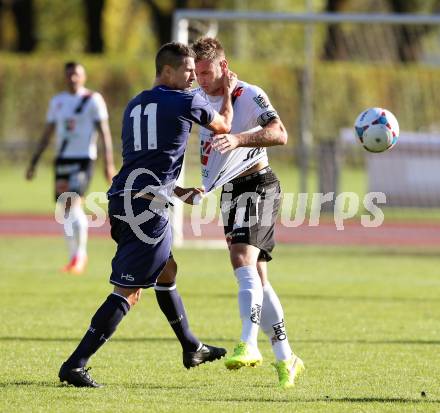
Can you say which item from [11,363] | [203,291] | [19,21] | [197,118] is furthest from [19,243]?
[19,21]

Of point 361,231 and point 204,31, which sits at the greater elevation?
point 204,31

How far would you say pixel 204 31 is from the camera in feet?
59.8

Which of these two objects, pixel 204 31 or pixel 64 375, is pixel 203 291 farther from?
pixel 204 31

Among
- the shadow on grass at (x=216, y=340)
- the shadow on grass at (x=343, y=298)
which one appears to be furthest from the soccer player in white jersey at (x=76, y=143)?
the shadow on grass at (x=216, y=340)

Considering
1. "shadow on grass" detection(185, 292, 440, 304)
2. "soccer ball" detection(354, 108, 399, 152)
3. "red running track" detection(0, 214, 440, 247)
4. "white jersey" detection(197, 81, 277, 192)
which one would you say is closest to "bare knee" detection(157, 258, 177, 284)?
"white jersey" detection(197, 81, 277, 192)

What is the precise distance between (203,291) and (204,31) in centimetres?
710

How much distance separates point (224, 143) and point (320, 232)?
14.5 metres

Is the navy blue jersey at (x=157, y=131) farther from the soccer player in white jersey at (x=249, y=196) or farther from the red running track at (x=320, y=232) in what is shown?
the red running track at (x=320, y=232)

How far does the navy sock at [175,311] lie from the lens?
7441 millimetres

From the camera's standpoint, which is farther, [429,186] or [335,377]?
[429,186]

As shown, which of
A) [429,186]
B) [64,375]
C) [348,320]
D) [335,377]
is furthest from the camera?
[429,186]

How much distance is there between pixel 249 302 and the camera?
696cm

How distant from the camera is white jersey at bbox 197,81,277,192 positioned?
286 inches

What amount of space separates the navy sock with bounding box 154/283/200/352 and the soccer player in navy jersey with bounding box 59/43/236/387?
1.73 feet
